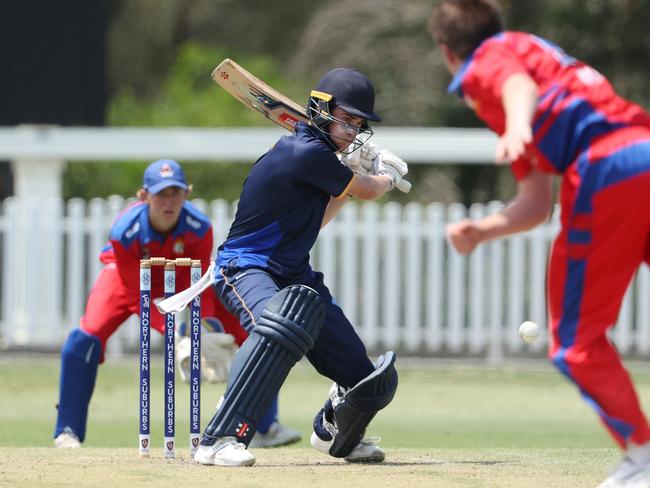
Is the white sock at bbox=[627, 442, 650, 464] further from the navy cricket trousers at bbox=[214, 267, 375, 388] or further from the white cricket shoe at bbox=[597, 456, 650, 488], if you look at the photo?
the navy cricket trousers at bbox=[214, 267, 375, 388]

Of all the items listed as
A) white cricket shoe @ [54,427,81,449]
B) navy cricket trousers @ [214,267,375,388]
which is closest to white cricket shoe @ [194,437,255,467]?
navy cricket trousers @ [214,267,375,388]

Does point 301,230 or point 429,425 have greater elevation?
point 301,230

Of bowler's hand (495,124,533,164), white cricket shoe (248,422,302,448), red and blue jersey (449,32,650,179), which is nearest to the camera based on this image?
bowler's hand (495,124,533,164)

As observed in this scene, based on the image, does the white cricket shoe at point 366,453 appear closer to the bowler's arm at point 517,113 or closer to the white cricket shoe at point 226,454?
the white cricket shoe at point 226,454

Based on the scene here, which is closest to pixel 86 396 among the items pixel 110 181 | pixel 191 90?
pixel 110 181

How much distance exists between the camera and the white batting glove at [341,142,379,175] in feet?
21.1

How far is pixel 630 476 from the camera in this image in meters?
4.86

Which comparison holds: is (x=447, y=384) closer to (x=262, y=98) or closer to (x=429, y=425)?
(x=429, y=425)

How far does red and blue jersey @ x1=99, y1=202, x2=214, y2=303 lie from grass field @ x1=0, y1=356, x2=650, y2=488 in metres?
1.01

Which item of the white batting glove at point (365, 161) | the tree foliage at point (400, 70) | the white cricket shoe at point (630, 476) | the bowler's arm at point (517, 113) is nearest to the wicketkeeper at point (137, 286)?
the white batting glove at point (365, 161)

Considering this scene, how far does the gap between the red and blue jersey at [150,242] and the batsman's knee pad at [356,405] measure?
5.76 feet

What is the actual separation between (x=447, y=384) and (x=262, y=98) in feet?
18.3

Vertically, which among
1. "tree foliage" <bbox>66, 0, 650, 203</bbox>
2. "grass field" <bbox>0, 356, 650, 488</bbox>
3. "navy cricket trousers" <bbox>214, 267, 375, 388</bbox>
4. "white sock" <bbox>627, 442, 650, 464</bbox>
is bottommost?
"grass field" <bbox>0, 356, 650, 488</bbox>

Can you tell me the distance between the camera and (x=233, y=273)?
6098mm
